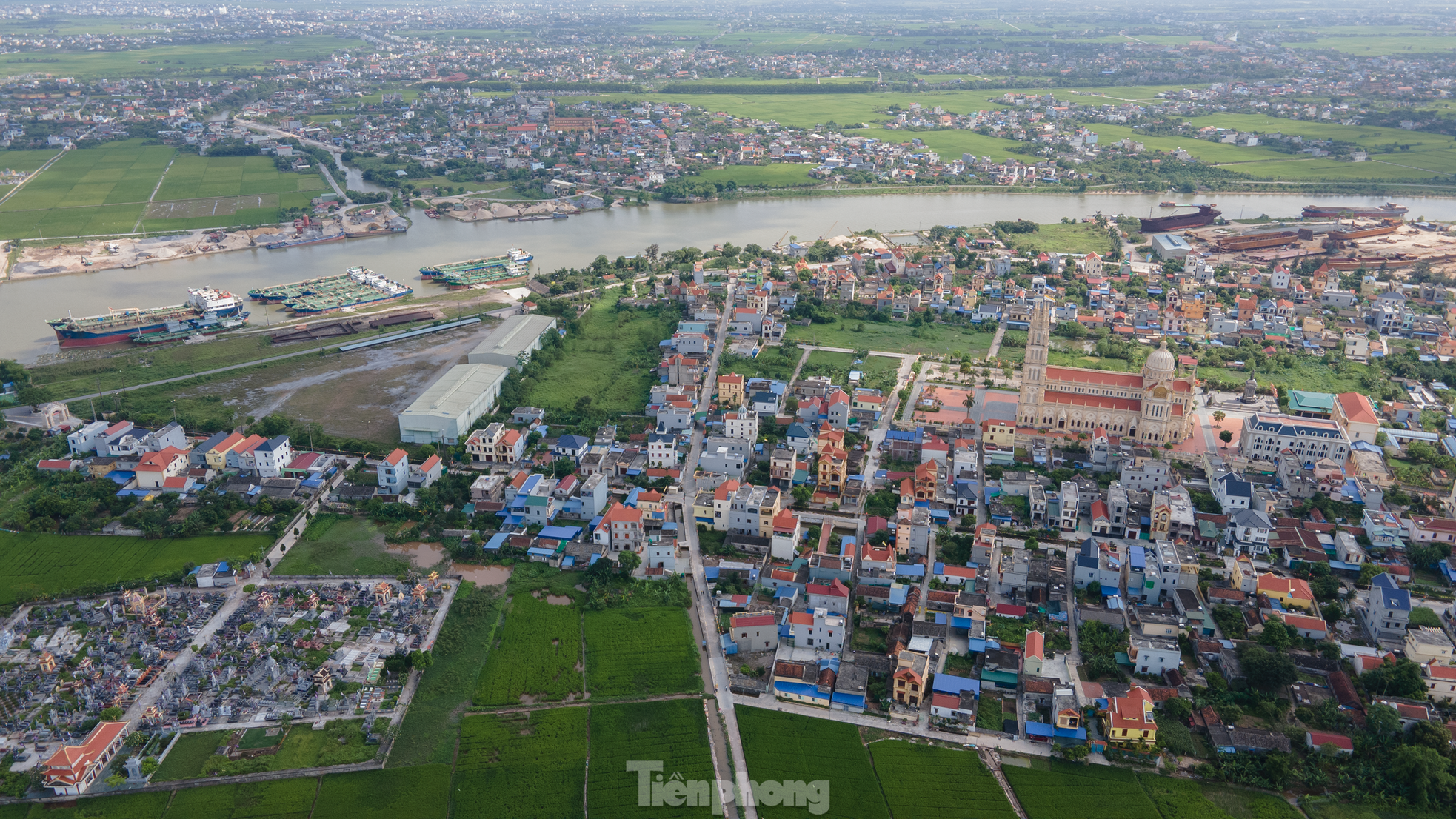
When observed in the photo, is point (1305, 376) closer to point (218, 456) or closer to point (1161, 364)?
point (1161, 364)

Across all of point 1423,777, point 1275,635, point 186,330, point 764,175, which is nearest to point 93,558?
point 186,330

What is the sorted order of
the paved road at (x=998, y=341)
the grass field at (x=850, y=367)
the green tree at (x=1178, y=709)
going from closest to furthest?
the green tree at (x=1178, y=709) < the grass field at (x=850, y=367) < the paved road at (x=998, y=341)

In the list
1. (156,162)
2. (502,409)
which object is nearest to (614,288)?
(502,409)

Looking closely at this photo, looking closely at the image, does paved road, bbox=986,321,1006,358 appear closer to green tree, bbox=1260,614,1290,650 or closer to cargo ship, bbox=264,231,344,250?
green tree, bbox=1260,614,1290,650

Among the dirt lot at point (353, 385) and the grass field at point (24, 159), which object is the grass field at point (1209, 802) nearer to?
the dirt lot at point (353, 385)

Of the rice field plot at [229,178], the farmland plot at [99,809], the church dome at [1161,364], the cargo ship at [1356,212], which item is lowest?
the farmland plot at [99,809]

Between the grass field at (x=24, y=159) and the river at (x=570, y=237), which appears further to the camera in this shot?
the grass field at (x=24, y=159)

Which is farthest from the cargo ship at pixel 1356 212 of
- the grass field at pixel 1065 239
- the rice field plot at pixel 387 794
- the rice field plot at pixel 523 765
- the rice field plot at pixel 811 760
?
the rice field plot at pixel 387 794
